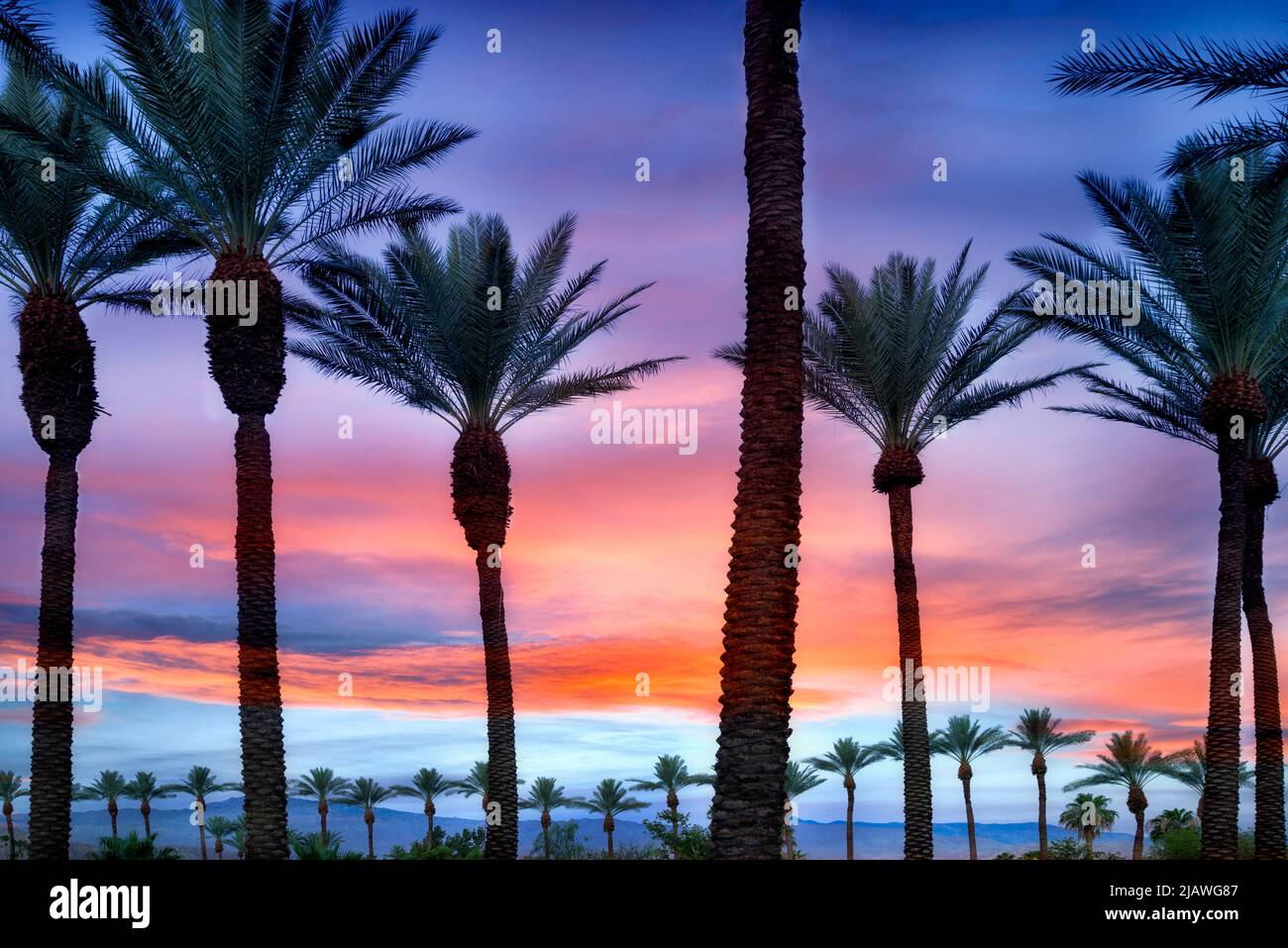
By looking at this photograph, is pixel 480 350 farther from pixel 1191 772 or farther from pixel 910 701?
pixel 1191 772

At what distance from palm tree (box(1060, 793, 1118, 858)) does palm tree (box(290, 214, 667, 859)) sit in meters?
30.0

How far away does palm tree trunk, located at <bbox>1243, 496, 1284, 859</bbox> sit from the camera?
24.6 metres

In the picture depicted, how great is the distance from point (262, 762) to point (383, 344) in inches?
373

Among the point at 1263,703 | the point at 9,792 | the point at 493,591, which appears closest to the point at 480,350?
the point at 493,591

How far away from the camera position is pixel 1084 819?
4406cm

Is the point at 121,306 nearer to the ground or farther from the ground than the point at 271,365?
farther from the ground

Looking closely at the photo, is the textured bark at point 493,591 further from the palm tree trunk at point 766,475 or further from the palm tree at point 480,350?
the palm tree trunk at point 766,475

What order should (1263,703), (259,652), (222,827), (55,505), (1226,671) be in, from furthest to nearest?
(222,827), (1263,703), (1226,671), (55,505), (259,652)

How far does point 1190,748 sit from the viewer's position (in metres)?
39.7

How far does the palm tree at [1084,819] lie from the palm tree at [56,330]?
123ft

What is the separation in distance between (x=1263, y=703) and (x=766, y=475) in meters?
Result: 20.0

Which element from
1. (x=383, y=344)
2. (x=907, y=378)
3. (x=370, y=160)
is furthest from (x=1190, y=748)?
(x=370, y=160)

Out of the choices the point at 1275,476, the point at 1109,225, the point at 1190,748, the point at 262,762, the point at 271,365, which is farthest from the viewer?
the point at 1190,748
